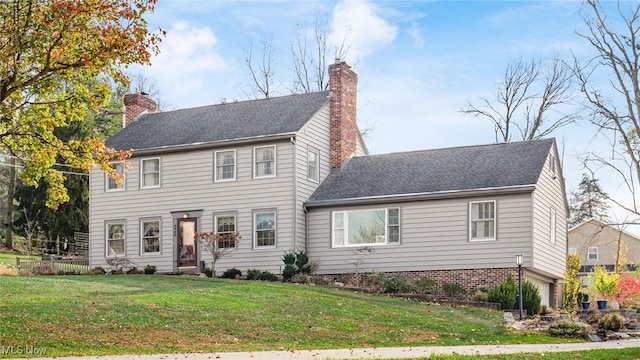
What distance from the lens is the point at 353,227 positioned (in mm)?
30625

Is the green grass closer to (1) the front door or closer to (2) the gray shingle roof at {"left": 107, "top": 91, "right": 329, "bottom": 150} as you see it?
(1) the front door

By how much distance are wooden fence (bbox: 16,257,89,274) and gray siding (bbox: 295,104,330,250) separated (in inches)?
354

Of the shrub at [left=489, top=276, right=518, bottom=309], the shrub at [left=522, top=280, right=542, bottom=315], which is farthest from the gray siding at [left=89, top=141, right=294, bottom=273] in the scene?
the shrub at [left=522, top=280, right=542, bottom=315]

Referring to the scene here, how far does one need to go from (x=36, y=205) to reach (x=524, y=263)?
28.5 metres

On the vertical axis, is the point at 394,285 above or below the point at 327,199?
below

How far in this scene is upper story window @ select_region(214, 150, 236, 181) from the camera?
31.8m

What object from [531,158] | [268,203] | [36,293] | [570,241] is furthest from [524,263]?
[570,241]

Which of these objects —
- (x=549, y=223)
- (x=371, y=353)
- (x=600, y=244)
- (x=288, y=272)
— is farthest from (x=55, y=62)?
(x=600, y=244)

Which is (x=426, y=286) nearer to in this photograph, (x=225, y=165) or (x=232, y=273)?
(x=232, y=273)

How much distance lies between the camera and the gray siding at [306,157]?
30.7 m

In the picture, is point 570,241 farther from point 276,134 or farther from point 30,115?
point 30,115

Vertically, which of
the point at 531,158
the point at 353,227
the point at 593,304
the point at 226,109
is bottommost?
the point at 593,304

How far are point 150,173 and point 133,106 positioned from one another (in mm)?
5506

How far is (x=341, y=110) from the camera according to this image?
33.0 meters
